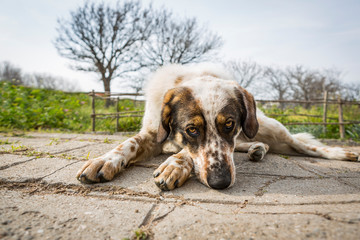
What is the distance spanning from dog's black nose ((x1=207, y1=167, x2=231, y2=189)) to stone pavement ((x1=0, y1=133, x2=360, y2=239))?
47 millimetres

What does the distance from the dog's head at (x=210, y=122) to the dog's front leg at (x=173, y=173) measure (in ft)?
0.28

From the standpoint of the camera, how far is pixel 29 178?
155cm

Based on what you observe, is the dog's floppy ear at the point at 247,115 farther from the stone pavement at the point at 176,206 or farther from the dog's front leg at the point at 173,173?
the dog's front leg at the point at 173,173

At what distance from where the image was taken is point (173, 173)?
1.52 m

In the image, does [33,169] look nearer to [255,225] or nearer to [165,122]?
[165,122]

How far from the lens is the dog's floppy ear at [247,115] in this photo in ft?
6.37

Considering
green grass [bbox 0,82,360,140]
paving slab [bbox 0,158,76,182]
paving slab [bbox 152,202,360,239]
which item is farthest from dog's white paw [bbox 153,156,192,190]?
green grass [bbox 0,82,360,140]

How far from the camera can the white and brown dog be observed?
5.05 ft

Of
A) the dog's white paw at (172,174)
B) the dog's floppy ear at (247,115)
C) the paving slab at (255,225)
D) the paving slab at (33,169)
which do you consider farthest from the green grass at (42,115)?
the paving slab at (255,225)

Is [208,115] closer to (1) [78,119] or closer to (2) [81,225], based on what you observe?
(2) [81,225]

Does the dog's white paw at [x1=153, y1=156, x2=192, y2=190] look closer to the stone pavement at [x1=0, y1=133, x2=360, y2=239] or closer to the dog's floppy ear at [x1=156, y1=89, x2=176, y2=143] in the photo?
the stone pavement at [x1=0, y1=133, x2=360, y2=239]

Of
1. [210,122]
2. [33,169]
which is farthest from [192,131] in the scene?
[33,169]

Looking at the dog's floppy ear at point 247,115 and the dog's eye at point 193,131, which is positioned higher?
the dog's floppy ear at point 247,115

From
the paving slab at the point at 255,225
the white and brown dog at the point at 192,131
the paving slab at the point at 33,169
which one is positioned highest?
the white and brown dog at the point at 192,131
